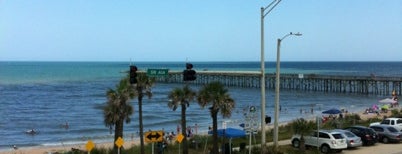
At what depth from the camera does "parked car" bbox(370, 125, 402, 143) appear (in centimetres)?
3134

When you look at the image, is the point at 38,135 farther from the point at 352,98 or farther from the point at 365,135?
the point at 352,98

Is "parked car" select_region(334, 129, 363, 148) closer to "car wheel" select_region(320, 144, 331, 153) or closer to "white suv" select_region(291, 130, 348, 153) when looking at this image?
"white suv" select_region(291, 130, 348, 153)

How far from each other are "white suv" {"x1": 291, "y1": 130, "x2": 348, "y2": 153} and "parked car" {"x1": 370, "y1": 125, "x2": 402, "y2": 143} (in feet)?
17.9

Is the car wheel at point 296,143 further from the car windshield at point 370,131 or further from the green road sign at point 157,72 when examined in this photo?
the green road sign at point 157,72

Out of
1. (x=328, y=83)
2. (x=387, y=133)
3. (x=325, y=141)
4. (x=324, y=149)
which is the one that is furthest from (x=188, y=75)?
(x=328, y=83)

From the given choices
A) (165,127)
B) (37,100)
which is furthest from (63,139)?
(37,100)

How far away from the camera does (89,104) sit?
76.5 meters

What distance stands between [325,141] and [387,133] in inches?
255

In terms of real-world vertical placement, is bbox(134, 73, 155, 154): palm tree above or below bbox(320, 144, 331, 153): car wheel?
above

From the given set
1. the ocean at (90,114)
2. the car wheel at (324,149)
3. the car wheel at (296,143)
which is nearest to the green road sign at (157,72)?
the ocean at (90,114)

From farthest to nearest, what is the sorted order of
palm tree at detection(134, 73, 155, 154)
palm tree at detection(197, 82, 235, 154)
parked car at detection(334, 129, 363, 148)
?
parked car at detection(334, 129, 363, 148), palm tree at detection(134, 73, 155, 154), palm tree at detection(197, 82, 235, 154)

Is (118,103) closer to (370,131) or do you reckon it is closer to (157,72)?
(157,72)

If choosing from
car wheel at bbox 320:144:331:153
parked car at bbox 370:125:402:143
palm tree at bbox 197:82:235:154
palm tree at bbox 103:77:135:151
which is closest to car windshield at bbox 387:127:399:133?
parked car at bbox 370:125:402:143

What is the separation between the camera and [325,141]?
27.5 metres
